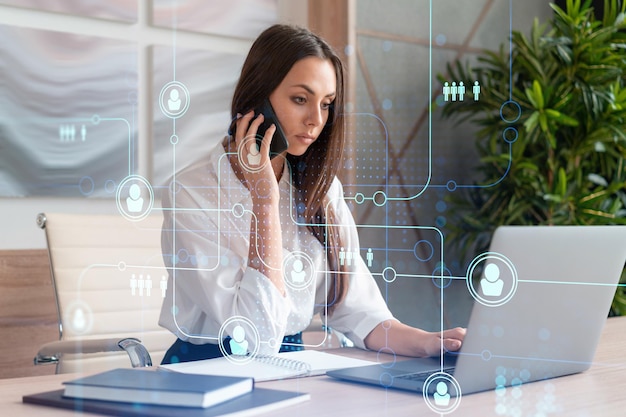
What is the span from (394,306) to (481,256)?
0.14 m

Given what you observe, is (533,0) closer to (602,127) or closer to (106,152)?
(602,127)

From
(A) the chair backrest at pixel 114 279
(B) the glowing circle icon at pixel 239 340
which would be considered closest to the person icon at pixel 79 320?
(A) the chair backrest at pixel 114 279

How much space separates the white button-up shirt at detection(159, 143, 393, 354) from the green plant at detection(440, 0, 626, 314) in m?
0.20

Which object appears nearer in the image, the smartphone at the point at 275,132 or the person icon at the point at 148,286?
the smartphone at the point at 275,132

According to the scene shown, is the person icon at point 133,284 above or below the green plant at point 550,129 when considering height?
below

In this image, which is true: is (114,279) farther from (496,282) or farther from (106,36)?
(496,282)

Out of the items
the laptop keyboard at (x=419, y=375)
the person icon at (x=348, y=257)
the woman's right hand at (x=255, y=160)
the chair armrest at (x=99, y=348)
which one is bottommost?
the chair armrest at (x=99, y=348)

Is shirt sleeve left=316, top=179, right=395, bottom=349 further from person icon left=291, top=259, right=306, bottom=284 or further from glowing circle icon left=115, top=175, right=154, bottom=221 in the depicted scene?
glowing circle icon left=115, top=175, right=154, bottom=221

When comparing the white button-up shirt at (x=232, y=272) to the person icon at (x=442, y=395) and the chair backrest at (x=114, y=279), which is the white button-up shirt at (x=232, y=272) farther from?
the person icon at (x=442, y=395)

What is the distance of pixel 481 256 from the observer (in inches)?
33.0

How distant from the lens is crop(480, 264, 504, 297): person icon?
80cm

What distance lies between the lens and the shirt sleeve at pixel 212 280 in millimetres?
1039

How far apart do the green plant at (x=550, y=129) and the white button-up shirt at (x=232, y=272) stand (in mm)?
200

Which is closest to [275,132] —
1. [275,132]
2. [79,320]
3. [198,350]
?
[275,132]
